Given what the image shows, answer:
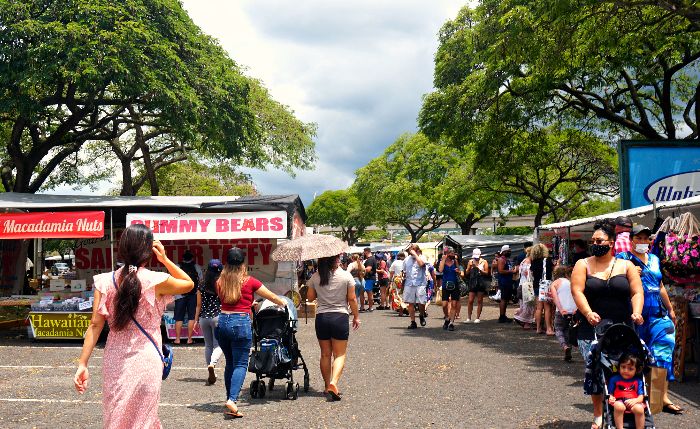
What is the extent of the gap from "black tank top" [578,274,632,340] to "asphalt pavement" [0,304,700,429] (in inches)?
49.8

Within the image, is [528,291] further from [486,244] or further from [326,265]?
[486,244]

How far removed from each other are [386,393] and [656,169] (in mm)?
10312

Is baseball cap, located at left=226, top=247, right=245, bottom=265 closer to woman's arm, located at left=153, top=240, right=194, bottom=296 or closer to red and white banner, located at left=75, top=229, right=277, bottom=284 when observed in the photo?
woman's arm, located at left=153, top=240, right=194, bottom=296

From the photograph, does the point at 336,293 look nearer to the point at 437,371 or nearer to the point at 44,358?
the point at 437,371

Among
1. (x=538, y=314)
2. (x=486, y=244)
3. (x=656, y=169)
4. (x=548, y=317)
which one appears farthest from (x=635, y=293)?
(x=486, y=244)

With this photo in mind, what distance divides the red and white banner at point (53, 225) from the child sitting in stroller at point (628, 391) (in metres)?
10.2

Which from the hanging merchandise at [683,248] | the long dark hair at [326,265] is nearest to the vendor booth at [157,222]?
the long dark hair at [326,265]

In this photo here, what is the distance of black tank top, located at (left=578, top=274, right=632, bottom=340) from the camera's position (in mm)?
5711

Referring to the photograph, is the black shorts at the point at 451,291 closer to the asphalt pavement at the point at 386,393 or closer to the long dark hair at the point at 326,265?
the asphalt pavement at the point at 386,393

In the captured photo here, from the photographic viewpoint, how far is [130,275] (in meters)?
4.08

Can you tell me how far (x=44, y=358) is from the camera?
39.2 ft

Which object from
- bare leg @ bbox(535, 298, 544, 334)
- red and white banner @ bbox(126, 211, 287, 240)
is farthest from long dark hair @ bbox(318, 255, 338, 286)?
bare leg @ bbox(535, 298, 544, 334)

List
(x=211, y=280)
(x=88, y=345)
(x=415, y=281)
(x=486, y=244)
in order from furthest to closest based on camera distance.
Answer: (x=486, y=244)
(x=415, y=281)
(x=211, y=280)
(x=88, y=345)

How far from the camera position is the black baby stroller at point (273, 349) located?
26.0 ft
